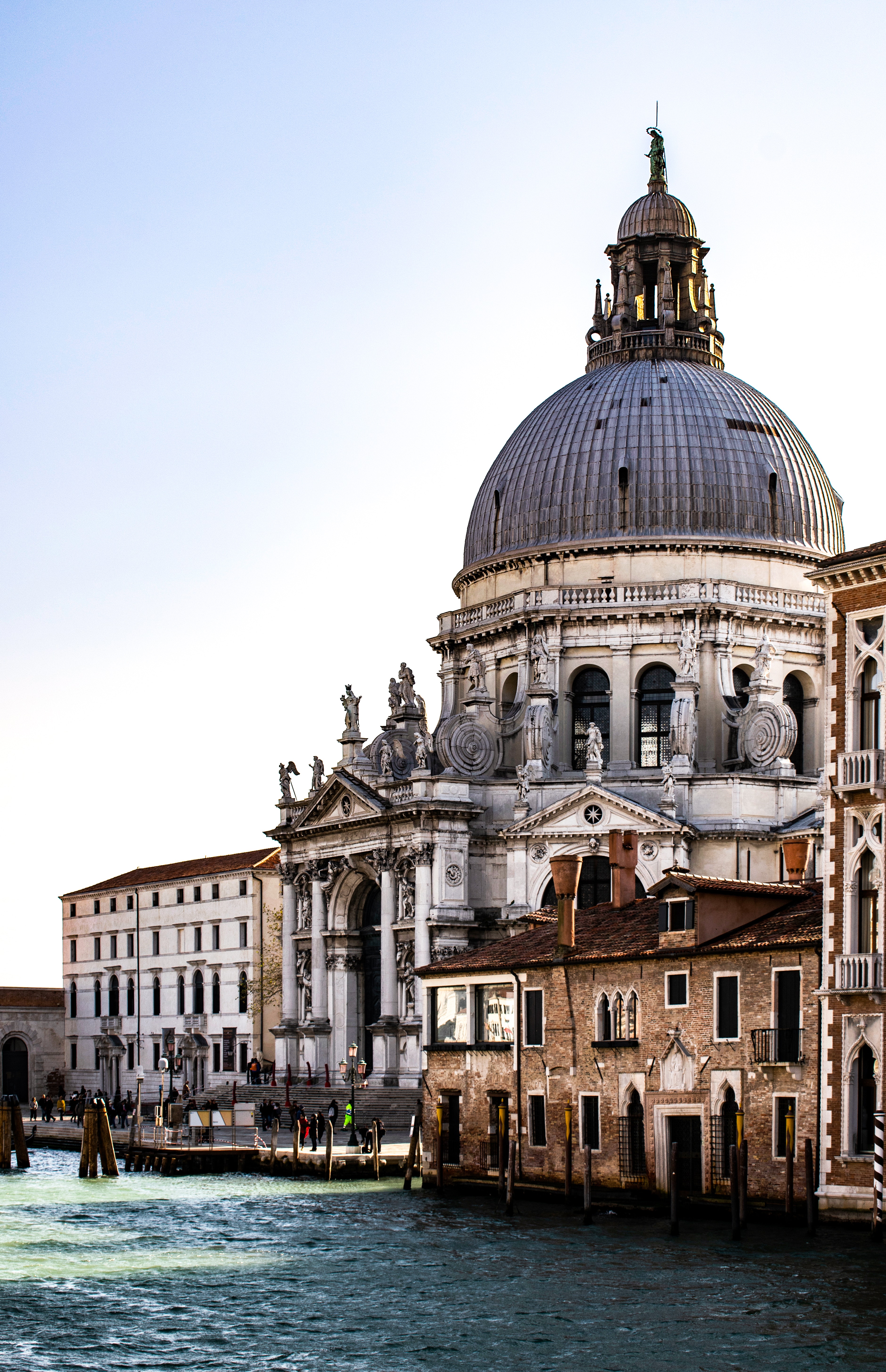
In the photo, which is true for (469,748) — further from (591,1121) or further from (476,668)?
(591,1121)

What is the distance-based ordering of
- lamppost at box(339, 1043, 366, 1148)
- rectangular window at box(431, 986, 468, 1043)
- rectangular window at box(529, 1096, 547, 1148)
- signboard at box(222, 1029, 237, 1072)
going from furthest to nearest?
signboard at box(222, 1029, 237, 1072), lamppost at box(339, 1043, 366, 1148), rectangular window at box(431, 986, 468, 1043), rectangular window at box(529, 1096, 547, 1148)

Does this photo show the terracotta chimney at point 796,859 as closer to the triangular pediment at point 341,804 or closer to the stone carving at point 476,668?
the triangular pediment at point 341,804

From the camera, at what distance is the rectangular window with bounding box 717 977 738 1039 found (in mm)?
36250

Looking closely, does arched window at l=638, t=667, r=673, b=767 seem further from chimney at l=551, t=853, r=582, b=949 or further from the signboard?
the signboard

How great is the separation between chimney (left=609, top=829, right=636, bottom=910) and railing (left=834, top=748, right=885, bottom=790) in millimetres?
11433

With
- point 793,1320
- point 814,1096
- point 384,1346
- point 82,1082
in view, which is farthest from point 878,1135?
point 82,1082

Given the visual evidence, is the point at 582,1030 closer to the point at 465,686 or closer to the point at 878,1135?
the point at 878,1135

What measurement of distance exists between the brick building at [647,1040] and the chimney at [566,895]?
31 cm

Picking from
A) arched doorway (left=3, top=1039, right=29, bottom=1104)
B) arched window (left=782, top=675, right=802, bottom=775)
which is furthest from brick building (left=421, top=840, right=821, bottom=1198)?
arched doorway (left=3, top=1039, right=29, bottom=1104)

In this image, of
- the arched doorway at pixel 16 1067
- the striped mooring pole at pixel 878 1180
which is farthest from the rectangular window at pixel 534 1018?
the arched doorway at pixel 16 1067

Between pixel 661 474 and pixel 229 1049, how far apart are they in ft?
83.0

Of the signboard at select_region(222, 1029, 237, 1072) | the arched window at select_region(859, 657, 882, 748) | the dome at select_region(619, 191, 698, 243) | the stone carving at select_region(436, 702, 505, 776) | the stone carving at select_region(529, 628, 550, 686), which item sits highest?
the dome at select_region(619, 191, 698, 243)

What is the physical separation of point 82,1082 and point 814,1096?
54369mm

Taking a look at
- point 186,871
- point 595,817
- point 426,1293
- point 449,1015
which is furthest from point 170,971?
point 426,1293
